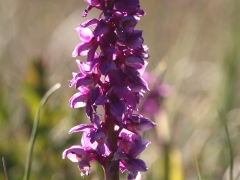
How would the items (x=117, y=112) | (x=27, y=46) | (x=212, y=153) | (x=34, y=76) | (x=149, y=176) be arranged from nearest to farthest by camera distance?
1. (x=117, y=112)
2. (x=149, y=176)
3. (x=34, y=76)
4. (x=212, y=153)
5. (x=27, y=46)

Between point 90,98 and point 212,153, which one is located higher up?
point 212,153

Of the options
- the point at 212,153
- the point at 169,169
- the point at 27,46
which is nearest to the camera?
the point at 169,169

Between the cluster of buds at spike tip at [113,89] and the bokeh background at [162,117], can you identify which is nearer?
the cluster of buds at spike tip at [113,89]

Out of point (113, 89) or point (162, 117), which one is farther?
point (162, 117)

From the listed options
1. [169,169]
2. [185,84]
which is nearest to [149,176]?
[169,169]

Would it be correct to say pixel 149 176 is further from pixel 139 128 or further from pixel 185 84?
pixel 185 84

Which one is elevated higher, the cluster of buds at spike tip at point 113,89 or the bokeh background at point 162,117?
the bokeh background at point 162,117

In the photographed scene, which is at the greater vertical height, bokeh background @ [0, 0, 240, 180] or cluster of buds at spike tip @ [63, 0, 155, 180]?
bokeh background @ [0, 0, 240, 180]

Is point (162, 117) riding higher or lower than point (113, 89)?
higher
